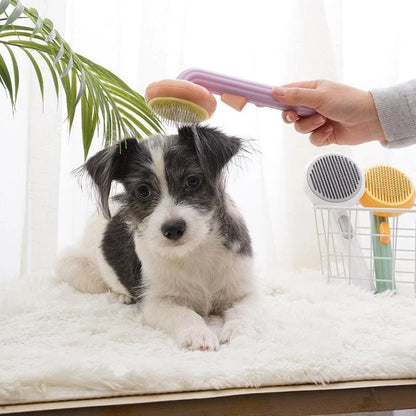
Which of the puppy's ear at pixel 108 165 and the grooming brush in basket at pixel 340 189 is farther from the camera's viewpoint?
the grooming brush in basket at pixel 340 189

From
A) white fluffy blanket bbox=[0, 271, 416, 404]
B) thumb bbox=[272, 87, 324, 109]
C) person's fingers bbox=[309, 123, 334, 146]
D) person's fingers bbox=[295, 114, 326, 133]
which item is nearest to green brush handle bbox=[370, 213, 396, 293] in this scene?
white fluffy blanket bbox=[0, 271, 416, 404]

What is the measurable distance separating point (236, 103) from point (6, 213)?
1.41 meters

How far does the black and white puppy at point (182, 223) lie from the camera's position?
1.48m

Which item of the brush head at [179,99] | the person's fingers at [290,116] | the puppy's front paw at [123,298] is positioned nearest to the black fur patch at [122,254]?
the puppy's front paw at [123,298]

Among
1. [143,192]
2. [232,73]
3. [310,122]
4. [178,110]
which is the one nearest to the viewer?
[178,110]

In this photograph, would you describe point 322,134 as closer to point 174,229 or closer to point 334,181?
point 334,181

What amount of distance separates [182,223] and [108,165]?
398 mm

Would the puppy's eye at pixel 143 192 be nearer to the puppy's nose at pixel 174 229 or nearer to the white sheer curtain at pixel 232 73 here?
the puppy's nose at pixel 174 229

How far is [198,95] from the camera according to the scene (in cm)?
146

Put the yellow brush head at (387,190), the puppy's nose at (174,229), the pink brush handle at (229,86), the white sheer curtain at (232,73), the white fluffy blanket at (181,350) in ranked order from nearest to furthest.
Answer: the white fluffy blanket at (181,350), the puppy's nose at (174,229), the pink brush handle at (229,86), the yellow brush head at (387,190), the white sheer curtain at (232,73)

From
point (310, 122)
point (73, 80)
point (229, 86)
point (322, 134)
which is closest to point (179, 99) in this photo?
point (229, 86)

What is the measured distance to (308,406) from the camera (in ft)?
3.26

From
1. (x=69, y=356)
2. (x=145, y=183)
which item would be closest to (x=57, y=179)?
(x=145, y=183)

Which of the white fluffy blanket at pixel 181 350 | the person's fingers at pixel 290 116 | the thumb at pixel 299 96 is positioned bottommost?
the white fluffy blanket at pixel 181 350
